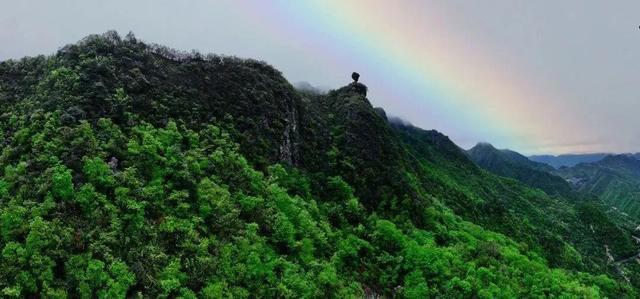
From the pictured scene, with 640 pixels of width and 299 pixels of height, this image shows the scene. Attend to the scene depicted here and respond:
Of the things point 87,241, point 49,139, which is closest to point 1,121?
point 49,139

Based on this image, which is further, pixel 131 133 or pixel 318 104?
pixel 318 104

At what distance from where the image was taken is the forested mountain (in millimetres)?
46938

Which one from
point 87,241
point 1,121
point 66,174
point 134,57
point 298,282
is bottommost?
point 298,282

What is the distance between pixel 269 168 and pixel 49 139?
1163 inches

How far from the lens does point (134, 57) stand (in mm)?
79188

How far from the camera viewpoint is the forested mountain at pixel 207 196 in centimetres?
4694

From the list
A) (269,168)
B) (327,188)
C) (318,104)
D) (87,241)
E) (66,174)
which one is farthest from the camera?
(318,104)

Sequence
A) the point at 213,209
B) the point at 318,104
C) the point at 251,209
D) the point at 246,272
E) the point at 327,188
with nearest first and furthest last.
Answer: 1. the point at 246,272
2. the point at 213,209
3. the point at 251,209
4. the point at 327,188
5. the point at 318,104

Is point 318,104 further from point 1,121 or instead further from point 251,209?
point 1,121

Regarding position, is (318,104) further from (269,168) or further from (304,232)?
(304,232)

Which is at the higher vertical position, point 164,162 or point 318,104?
point 318,104

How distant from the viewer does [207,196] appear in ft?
194

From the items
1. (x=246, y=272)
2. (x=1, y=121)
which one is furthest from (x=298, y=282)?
(x=1, y=121)

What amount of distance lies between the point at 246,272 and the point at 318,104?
216 ft
